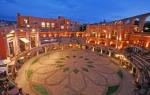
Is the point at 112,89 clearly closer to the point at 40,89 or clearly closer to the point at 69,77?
the point at 69,77

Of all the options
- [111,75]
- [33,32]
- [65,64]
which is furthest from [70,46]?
[111,75]

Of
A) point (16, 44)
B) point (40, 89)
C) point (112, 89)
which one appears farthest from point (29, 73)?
point (112, 89)

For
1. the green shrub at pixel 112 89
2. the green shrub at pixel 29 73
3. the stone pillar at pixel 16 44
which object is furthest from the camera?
the stone pillar at pixel 16 44

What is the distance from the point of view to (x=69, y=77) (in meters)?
24.9

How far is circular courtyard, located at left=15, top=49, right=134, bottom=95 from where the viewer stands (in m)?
20.6

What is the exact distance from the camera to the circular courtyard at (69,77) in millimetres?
20578

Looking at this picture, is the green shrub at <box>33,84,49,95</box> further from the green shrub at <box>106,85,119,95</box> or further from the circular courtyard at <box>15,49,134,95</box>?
the green shrub at <box>106,85,119,95</box>

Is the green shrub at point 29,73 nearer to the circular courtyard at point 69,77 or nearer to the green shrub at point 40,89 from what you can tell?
the circular courtyard at point 69,77

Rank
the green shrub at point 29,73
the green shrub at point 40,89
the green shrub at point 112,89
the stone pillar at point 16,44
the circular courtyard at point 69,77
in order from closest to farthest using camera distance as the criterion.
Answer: the green shrub at point 40,89 → the green shrub at point 112,89 → the circular courtyard at point 69,77 → the green shrub at point 29,73 → the stone pillar at point 16,44

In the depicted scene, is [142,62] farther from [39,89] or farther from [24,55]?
[24,55]

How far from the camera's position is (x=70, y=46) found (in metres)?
49.1

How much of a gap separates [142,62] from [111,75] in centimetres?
681

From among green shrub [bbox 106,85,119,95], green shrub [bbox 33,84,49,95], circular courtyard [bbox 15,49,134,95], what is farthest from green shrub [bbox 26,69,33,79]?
green shrub [bbox 106,85,119,95]

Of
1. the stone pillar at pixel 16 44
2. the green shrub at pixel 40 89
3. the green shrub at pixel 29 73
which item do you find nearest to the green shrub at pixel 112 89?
the green shrub at pixel 40 89
